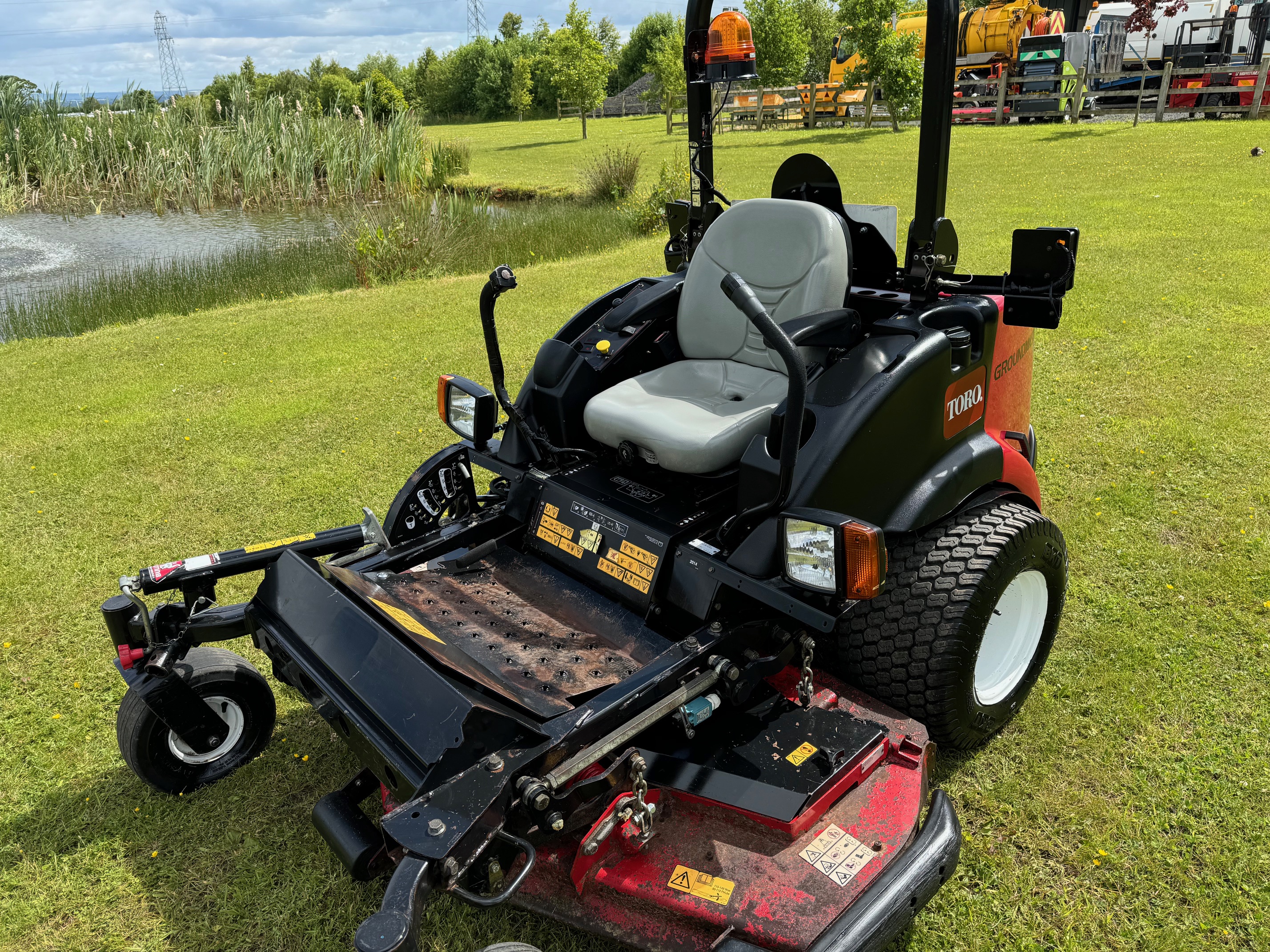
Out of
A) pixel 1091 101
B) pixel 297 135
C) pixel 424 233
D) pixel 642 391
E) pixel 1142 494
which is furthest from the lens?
pixel 1091 101

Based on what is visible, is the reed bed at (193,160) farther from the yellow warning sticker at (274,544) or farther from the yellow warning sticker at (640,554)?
the yellow warning sticker at (640,554)

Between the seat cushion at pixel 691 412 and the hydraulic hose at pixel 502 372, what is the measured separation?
169 millimetres

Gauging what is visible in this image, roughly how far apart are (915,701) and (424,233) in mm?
8597

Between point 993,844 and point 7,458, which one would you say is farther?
point 7,458

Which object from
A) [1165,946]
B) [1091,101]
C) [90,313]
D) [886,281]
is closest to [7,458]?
Answer: [90,313]

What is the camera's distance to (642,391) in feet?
10.1

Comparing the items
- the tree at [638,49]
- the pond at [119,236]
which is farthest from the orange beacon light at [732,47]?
the tree at [638,49]

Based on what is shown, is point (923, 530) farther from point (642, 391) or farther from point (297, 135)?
point (297, 135)

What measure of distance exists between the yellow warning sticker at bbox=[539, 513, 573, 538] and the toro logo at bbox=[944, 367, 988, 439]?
1.19 metres

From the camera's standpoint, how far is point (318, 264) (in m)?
9.76

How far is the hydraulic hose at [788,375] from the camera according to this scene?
1.94 metres

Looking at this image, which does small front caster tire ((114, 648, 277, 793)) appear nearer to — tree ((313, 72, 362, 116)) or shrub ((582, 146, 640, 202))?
shrub ((582, 146, 640, 202))

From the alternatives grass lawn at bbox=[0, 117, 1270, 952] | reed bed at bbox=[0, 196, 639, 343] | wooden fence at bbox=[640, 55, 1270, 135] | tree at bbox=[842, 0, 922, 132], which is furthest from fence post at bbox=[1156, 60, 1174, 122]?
reed bed at bbox=[0, 196, 639, 343]

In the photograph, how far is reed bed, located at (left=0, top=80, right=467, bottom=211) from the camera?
12.9 meters
